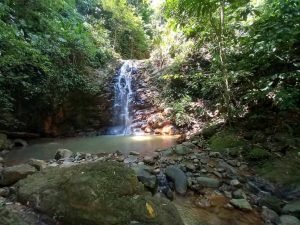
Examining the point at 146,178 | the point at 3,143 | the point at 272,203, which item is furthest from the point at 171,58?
the point at 272,203

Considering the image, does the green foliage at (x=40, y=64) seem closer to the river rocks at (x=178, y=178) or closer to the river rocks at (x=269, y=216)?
the river rocks at (x=178, y=178)

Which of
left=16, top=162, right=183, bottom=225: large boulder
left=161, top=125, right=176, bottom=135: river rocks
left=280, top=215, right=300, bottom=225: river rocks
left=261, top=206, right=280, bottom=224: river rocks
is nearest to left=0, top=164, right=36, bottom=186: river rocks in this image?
left=16, top=162, right=183, bottom=225: large boulder

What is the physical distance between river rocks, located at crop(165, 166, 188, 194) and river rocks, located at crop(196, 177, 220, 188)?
205 mm

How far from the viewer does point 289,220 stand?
117 inches

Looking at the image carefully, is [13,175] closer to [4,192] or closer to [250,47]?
[4,192]

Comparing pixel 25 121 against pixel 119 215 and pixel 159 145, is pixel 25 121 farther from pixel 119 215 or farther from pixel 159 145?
pixel 119 215

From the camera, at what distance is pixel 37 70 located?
8.58m

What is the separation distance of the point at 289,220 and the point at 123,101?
305 inches

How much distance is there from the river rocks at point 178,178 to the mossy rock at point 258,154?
51.8 inches

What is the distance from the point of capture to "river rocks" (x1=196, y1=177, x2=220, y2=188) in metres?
3.76

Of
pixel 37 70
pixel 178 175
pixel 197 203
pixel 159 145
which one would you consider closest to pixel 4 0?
pixel 37 70

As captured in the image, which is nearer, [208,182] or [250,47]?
[208,182]

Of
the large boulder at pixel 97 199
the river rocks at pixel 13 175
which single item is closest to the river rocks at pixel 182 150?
the large boulder at pixel 97 199

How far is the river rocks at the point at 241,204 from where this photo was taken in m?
3.27
